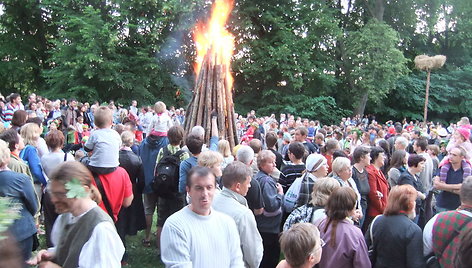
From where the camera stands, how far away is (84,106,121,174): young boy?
5.69m

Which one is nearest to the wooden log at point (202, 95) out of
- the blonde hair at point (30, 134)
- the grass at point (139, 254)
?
the grass at point (139, 254)

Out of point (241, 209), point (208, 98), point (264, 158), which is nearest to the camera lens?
point (241, 209)

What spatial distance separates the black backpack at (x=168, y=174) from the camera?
6809 mm

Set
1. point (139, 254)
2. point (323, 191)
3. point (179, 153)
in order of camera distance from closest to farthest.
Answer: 1. point (323, 191)
2. point (179, 153)
3. point (139, 254)

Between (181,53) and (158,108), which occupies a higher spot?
(181,53)

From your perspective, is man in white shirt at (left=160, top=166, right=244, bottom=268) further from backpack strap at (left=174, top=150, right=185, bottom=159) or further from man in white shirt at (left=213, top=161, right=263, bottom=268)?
backpack strap at (left=174, top=150, right=185, bottom=159)

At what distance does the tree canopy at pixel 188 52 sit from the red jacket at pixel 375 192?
69.1ft

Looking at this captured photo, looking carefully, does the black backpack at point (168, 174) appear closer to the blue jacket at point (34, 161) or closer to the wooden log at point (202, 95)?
the blue jacket at point (34, 161)

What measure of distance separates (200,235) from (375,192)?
13.2 ft

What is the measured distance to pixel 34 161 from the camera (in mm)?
6602

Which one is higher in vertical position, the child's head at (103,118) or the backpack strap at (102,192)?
the child's head at (103,118)

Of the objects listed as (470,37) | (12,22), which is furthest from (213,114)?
(470,37)

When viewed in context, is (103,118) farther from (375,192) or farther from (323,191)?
(375,192)

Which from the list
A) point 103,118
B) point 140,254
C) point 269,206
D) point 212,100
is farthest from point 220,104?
point 269,206
